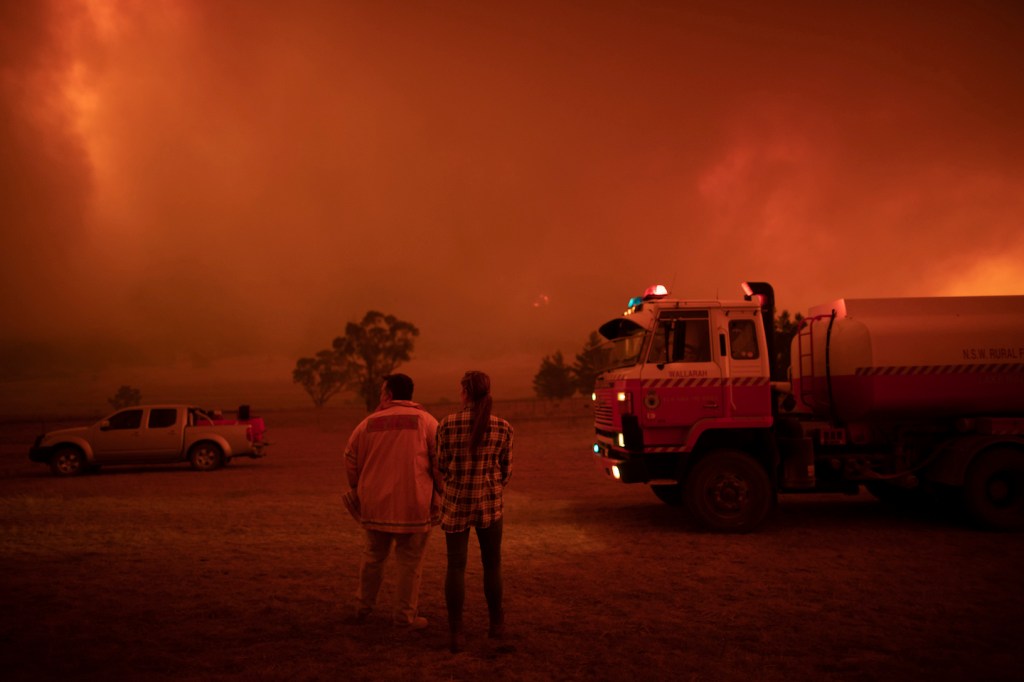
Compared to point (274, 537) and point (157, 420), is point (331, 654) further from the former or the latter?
point (157, 420)

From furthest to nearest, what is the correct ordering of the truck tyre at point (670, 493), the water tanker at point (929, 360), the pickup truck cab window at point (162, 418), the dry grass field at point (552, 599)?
the pickup truck cab window at point (162, 418), the truck tyre at point (670, 493), the water tanker at point (929, 360), the dry grass field at point (552, 599)

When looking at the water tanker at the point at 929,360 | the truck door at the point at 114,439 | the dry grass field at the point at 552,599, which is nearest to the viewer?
the dry grass field at the point at 552,599

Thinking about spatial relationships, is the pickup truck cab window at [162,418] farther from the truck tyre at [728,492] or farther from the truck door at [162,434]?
the truck tyre at [728,492]

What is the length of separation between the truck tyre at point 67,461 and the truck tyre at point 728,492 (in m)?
16.6

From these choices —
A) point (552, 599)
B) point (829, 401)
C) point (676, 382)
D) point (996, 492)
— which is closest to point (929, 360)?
point (829, 401)

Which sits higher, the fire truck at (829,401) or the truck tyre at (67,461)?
the fire truck at (829,401)

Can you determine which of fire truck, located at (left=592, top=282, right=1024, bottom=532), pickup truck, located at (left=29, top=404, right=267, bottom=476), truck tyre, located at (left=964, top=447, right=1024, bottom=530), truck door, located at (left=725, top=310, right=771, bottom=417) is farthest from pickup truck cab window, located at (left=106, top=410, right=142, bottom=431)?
truck tyre, located at (left=964, top=447, right=1024, bottom=530)

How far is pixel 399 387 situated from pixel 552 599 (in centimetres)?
261

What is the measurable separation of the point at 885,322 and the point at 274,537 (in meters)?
9.15

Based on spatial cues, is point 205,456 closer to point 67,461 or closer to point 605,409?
point 67,461

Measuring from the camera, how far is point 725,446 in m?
9.59

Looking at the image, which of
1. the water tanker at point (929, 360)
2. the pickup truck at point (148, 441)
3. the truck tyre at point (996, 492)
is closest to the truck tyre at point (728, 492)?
the water tanker at point (929, 360)

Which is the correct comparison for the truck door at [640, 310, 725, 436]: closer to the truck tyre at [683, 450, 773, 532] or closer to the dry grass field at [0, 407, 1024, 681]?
the truck tyre at [683, 450, 773, 532]

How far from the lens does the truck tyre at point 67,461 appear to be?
59.0 feet
